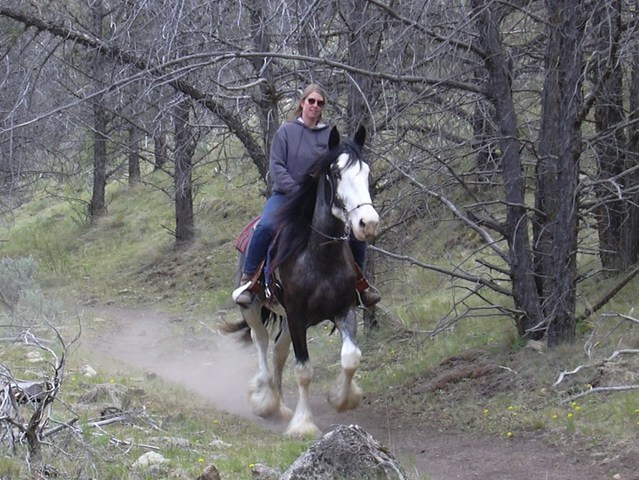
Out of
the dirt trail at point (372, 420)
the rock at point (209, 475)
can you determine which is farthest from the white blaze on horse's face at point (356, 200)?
the rock at point (209, 475)

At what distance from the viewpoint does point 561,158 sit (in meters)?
8.23

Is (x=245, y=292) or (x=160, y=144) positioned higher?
(x=160, y=144)

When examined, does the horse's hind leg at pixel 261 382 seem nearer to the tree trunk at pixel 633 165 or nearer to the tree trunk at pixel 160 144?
the tree trunk at pixel 160 144

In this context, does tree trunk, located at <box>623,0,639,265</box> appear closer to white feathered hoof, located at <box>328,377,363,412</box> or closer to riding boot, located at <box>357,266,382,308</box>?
riding boot, located at <box>357,266,382,308</box>

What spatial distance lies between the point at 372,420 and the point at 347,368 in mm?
996

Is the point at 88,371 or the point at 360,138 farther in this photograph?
the point at 88,371

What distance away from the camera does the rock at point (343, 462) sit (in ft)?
15.4

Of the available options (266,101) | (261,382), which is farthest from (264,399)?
(266,101)

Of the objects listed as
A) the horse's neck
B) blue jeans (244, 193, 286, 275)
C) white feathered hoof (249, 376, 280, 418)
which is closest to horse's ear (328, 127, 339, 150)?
the horse's neck

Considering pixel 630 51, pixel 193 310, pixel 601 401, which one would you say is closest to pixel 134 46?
pixel 630 51

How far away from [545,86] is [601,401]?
2.97 metres

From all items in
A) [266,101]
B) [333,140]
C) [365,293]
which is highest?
[266,101]

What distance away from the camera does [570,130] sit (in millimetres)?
8117

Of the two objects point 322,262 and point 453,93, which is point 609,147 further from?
point 322,262
